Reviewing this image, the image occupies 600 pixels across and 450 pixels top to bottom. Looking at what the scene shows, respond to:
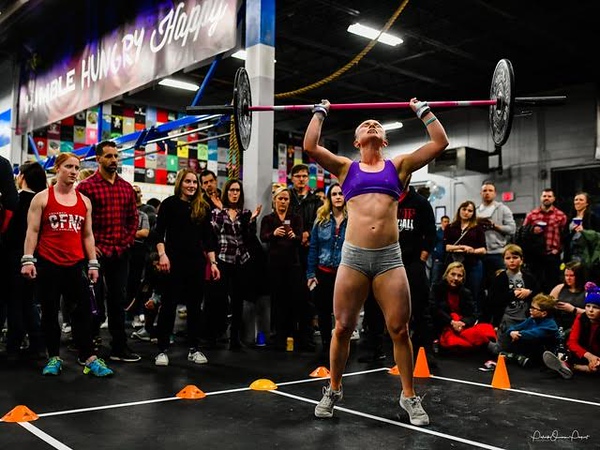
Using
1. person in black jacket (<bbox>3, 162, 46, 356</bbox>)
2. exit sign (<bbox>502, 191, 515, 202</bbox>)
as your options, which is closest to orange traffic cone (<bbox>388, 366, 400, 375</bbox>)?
person in black jacket (<bbox>3, 162, 46, 356</bbox>)

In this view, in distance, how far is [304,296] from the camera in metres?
5.03

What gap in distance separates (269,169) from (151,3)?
117 inches

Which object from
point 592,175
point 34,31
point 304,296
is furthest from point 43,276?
point 592,175

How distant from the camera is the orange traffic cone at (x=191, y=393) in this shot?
3.21 m

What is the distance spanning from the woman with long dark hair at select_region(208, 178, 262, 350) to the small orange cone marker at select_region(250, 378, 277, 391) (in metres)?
1.43

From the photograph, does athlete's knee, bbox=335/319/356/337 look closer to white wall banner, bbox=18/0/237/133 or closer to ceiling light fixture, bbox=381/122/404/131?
white wall banner, bbox=18/0/237/133

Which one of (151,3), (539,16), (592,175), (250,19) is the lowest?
(592,175)

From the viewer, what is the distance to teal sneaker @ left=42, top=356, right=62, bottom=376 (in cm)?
375

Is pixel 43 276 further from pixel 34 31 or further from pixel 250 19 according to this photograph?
pixel 34 31

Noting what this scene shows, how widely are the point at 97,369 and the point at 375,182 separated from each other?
2203 millimetres

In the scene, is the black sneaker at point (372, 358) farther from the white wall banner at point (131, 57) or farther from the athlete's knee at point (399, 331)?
the white wall banner at point (131, 57)

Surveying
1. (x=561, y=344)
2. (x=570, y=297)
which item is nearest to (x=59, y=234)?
(x=561, y=344)

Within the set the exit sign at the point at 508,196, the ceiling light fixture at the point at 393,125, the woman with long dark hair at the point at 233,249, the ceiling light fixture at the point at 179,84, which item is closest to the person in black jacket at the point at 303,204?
the woman with long dark hair at the point at 233,249

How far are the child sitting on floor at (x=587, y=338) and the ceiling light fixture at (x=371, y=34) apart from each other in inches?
242
